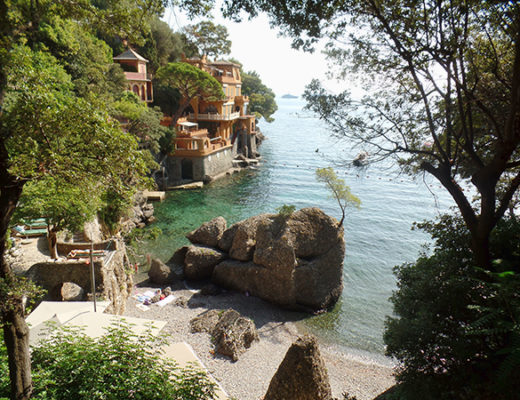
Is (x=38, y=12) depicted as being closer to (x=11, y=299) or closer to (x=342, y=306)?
(x=11, y=299)

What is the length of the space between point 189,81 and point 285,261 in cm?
2791

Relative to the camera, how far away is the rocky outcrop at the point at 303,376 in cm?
1012

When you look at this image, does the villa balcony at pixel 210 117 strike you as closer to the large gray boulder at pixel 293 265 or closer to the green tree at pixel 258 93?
the green tree at pixel 258 93

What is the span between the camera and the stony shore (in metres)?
12.5

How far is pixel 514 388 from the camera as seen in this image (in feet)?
15.8

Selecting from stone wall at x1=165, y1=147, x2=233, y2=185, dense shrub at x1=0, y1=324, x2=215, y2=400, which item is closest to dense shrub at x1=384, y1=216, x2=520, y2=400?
dense shrub at x1=0, y1=324, x2=215, y2=400

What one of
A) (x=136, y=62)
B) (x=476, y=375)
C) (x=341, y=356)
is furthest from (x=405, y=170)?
(x=136, y=62)

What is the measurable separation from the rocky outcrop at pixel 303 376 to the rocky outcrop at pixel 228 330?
142 inches

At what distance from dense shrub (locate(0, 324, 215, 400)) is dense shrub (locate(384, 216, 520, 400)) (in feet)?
13.3

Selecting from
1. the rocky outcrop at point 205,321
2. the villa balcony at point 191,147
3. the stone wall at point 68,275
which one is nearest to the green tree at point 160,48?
the villa balcony at point 191,147

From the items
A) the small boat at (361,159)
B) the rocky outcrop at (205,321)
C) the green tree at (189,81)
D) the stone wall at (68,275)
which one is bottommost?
the rocky outcrop at (205,321)

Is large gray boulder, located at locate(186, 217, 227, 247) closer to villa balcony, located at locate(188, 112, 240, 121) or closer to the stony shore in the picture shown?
the stony shore

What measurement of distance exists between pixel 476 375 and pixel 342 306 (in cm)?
1379

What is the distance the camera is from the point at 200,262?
20.1 meters
